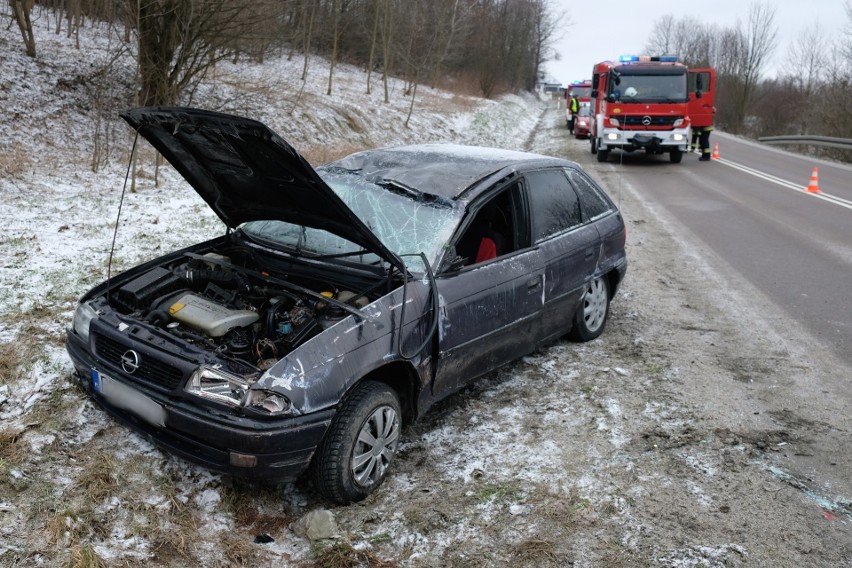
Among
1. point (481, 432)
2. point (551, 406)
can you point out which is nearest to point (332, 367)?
point (481, 432)

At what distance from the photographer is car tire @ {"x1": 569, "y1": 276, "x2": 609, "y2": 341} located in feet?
18.9

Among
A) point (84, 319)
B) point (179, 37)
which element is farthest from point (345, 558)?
point (179, 37)

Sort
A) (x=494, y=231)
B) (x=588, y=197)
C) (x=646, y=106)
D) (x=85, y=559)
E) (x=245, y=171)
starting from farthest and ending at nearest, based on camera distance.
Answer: (x=646, y=106) < (x=588, y=197) < (x=494, y=231) < (x=245, y=171) < (x=85, y=559)

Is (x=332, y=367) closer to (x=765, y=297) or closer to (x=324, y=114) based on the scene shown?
(x=765, y=297)

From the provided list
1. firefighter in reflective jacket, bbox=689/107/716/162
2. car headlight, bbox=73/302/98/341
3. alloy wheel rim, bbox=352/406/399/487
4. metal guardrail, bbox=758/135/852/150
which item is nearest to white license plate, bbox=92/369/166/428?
A: car headlight, bbox=73/302/98/341

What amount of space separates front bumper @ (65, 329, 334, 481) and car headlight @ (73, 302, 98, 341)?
685 millimetres

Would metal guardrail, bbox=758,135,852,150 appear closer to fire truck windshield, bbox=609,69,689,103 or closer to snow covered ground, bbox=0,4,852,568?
fire truck windshield, bbox=609,69,689,103

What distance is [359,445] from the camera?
3.62m

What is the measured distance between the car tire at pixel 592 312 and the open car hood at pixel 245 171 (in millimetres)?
2360

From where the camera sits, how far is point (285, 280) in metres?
4.36

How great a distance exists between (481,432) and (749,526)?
1622 mm

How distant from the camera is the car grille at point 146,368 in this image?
343 cm

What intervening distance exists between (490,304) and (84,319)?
2.47 metres

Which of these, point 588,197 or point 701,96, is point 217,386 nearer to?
point 588,197
